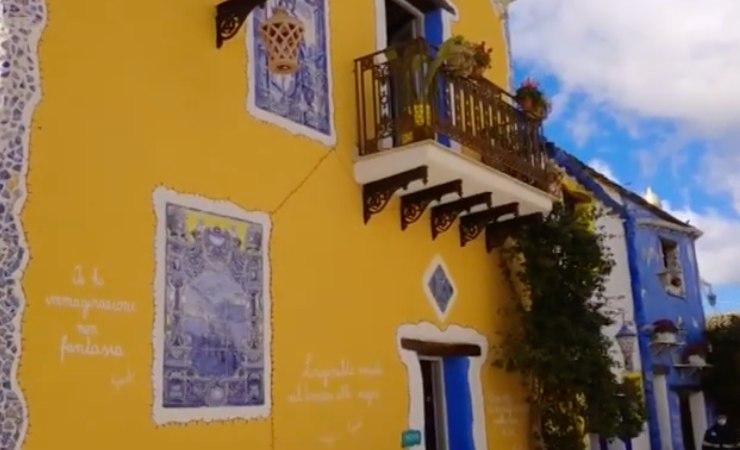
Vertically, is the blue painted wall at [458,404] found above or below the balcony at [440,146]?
below

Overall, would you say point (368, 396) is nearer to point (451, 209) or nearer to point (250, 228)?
point (250, 228)

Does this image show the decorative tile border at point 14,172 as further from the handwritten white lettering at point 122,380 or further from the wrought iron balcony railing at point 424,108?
the wrought iron balcony railing at point 424,108

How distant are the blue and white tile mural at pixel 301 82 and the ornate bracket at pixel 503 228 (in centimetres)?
325

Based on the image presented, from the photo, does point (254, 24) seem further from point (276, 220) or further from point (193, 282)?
point (193, 282)

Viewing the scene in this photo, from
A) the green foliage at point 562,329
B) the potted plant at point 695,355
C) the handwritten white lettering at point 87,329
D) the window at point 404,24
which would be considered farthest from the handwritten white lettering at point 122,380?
the potted plant at point 695,355

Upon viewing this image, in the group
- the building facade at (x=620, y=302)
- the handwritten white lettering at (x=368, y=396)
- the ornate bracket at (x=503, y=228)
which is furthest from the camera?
the building facade at (x=620, y=302)

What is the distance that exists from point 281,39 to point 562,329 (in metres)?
5.24

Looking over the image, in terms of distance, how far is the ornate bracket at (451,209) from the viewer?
34.2ft

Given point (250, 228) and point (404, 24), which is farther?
point (404, 24)

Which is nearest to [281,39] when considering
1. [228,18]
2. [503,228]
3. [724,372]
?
[228,18]

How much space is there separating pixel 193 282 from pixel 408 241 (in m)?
3.43

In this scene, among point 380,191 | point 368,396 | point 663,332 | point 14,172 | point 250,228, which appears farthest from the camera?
point 663,332

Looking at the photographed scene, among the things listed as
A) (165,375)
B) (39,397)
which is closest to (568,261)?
(165,375)

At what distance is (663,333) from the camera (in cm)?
1839
